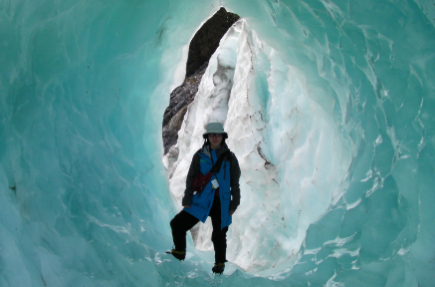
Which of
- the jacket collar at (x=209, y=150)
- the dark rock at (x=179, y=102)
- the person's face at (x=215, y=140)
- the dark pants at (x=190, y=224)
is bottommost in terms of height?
the dark pants at (x=190, y=224)

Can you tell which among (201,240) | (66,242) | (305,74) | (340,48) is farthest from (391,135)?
(201,240)

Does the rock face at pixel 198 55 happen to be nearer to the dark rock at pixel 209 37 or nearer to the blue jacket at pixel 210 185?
the dark rock at pixel 209 37

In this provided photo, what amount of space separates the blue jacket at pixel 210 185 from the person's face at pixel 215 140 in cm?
4

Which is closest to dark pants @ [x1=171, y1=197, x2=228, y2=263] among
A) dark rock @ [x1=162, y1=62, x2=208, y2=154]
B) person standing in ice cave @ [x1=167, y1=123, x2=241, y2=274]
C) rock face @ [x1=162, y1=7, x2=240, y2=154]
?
person standing in ice cave @ [x1=167, y1=123, x2=241, y2=274]

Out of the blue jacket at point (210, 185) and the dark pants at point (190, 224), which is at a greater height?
→ the blue jacket at point (210, 185)

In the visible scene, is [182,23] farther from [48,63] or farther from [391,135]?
[391,135]

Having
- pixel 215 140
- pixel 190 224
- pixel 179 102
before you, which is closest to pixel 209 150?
pixel 215 140

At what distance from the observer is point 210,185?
2506 millimetres

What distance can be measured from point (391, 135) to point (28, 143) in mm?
3270

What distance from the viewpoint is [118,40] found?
3740 mm

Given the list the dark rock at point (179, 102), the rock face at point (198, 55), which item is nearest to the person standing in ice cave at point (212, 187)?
the dark rock at point (179, 102)

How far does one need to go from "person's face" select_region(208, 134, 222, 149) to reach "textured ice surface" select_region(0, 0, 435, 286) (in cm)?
138

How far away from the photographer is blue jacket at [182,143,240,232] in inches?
97.3

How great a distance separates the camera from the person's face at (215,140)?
242 cm
